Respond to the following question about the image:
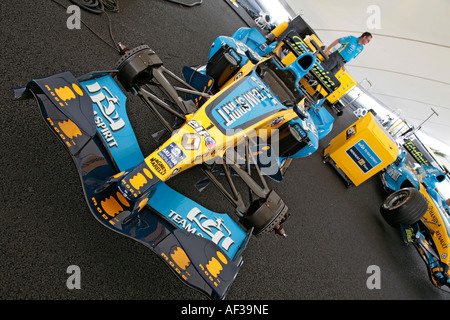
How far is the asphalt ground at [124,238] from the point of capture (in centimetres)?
133

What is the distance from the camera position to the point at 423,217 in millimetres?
3264

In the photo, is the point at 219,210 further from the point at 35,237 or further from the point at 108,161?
the point at 35,237

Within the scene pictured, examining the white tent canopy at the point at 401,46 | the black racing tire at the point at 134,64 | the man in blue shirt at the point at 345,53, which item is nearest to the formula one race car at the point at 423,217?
the man in blue shirt at the point at 345,53

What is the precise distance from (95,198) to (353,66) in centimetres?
713

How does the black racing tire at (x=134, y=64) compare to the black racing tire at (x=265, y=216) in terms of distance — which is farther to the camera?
the black racing tire at (x=134, y=64)

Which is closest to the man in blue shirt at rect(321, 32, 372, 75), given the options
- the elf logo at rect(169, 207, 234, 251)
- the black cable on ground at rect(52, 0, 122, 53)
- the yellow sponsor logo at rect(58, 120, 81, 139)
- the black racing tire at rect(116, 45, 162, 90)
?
the black cable on ground at rect(52, 0, 122, 53)

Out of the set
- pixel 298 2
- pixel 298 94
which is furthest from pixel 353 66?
pixel 298 94

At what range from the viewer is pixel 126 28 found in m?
2.71

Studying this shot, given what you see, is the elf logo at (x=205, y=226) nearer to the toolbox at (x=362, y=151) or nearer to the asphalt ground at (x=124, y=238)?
the asphalt ground at (x=124, y=238)

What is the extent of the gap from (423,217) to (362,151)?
1128 millimetres

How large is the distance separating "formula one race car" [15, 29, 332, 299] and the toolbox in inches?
54.3

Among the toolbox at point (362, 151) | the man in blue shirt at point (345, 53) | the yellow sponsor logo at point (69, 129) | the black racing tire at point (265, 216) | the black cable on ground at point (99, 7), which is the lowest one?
the toolbox at point (362, 151)

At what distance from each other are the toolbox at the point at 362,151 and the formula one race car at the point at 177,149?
138 cm

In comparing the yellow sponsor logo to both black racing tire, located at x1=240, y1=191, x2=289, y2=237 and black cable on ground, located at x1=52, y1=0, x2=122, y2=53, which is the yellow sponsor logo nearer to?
black racing tire, located at x1=240, y1=191, x2=289, y2=237
